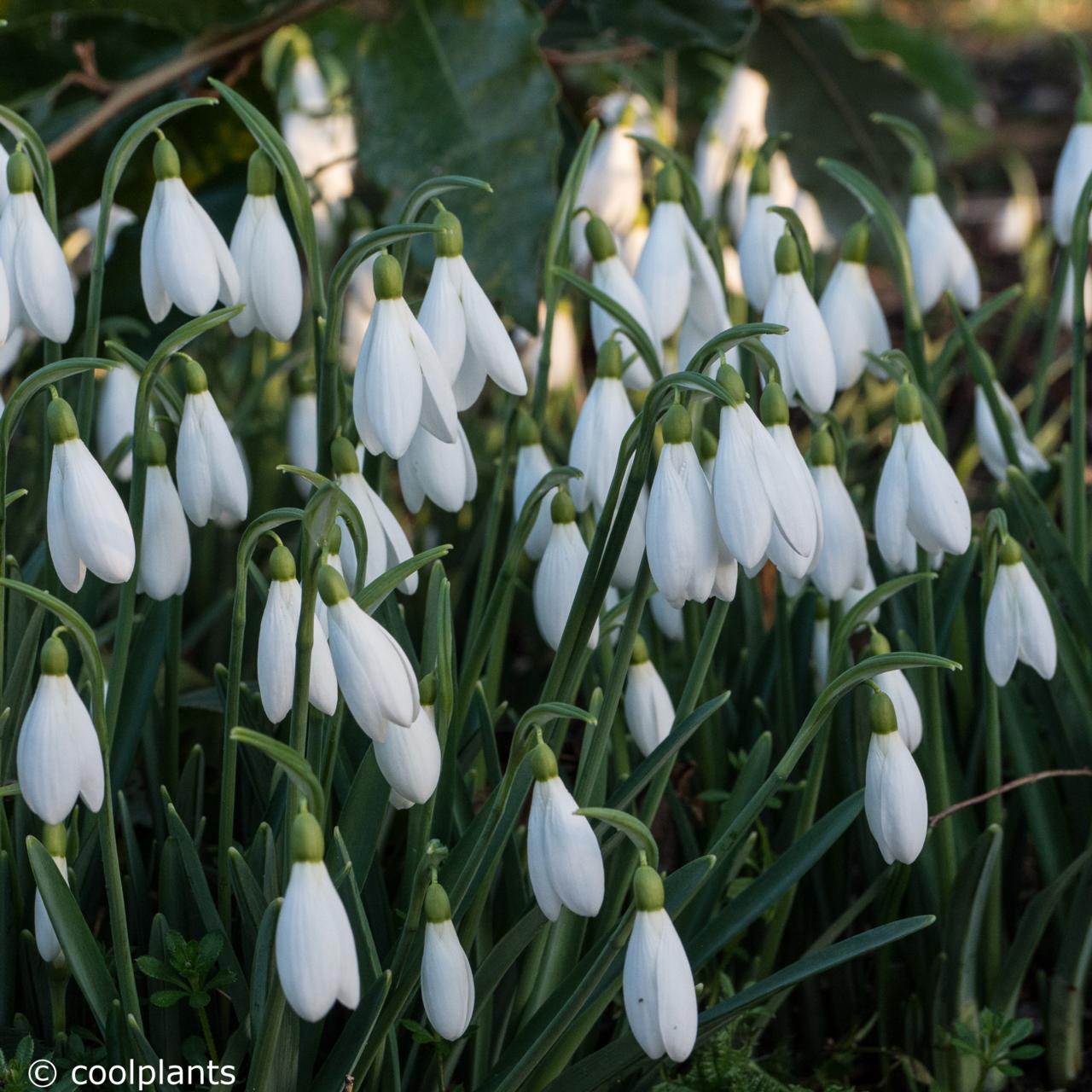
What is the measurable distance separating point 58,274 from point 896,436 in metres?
0.67

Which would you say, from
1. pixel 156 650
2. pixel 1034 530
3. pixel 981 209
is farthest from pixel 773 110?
pixel 981 209

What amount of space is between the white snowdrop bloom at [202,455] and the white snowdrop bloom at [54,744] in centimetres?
19

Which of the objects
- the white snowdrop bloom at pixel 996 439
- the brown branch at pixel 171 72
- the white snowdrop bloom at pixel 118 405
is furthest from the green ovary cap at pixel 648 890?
the brown branch at pixel 171 72

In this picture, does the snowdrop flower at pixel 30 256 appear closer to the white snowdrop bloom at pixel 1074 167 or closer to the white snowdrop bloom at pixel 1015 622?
the white snowdrop bloom at pixel 1015 622

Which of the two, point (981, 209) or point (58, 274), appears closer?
point (58, 274)

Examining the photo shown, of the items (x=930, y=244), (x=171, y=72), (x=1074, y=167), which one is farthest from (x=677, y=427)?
(x=171, y=72)

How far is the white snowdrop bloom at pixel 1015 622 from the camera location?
1125 mm

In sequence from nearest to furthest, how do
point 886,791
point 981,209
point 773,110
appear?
point 886,791 < point 773,110 < point 981,209

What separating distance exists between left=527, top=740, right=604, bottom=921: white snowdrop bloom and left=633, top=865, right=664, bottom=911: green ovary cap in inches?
1.6

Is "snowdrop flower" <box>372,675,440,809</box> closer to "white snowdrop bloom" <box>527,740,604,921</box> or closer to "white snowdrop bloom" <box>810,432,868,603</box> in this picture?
"white snowdrop bloom" <box>527,740,604,921</box>

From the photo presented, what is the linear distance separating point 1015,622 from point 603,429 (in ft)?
1.24

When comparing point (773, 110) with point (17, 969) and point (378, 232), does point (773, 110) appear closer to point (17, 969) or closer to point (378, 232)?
point (378, 232)

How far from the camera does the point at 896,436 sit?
109 cm

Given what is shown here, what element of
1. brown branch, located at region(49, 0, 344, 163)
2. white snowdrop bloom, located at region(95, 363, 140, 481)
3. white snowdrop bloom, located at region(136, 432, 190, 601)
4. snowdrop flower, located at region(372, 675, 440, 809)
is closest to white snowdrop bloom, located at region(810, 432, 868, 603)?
snowdrop flower, located at region(372, 675, 440, 809)
